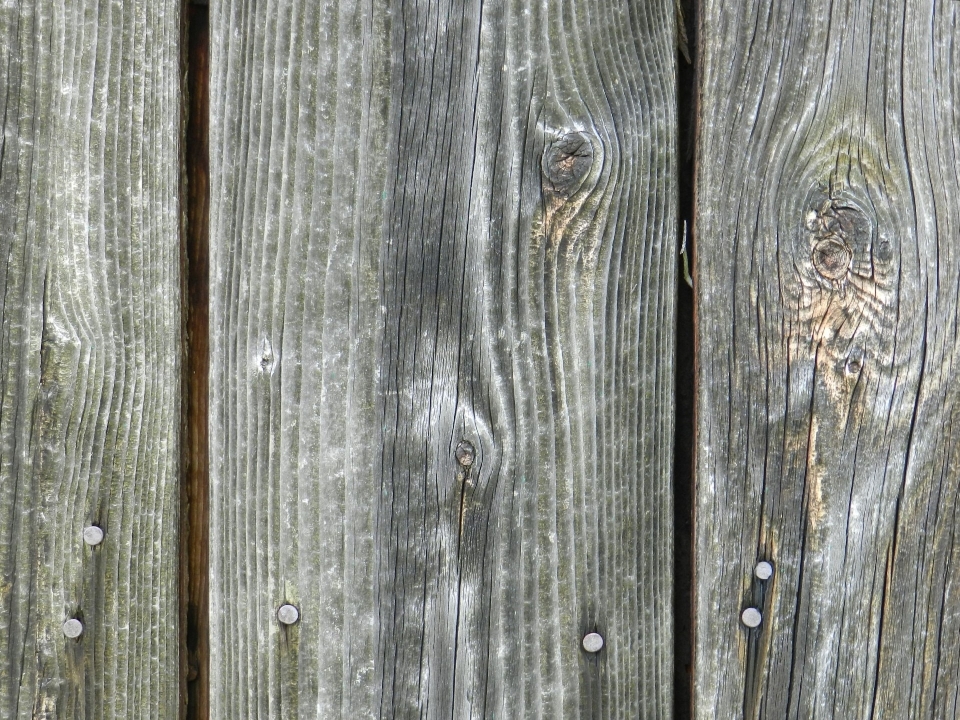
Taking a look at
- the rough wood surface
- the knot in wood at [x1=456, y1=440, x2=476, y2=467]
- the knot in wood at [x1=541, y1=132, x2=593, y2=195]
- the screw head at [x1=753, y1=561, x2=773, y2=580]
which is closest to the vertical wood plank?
the rough wood surface

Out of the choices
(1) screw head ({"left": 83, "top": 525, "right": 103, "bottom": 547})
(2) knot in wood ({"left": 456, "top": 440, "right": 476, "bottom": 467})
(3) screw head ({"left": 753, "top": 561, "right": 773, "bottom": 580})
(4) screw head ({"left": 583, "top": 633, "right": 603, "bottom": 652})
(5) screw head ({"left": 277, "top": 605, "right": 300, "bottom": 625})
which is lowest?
(4) screw head ({"left": 583, "top": 633, "right": 603, "bottom": 652})

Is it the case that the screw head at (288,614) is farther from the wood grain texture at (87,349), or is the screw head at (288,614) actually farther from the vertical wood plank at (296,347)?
the wood grain texture at (87,349)

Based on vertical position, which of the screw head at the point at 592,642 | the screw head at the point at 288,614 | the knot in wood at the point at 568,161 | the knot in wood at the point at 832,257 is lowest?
the screw head at the point at 592,642

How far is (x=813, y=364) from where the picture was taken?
1278mm

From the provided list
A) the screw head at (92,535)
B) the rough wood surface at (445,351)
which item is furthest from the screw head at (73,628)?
the rough wood surface at (445,351)

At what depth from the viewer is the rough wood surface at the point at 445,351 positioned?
1265 millimetres

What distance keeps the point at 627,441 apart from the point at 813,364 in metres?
0.33

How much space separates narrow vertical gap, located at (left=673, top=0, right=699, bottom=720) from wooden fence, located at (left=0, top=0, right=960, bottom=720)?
2 cm

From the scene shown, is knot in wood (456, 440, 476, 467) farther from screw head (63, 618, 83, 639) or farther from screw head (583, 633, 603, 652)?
screw head (63, 618, 83, 639)

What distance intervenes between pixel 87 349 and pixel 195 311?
18cm

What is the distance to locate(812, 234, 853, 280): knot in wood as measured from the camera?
4.13 ft

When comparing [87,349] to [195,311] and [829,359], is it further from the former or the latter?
[829,359]

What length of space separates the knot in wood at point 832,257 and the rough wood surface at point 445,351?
25 centimetres

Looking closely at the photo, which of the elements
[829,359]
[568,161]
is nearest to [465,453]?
[568,161]
